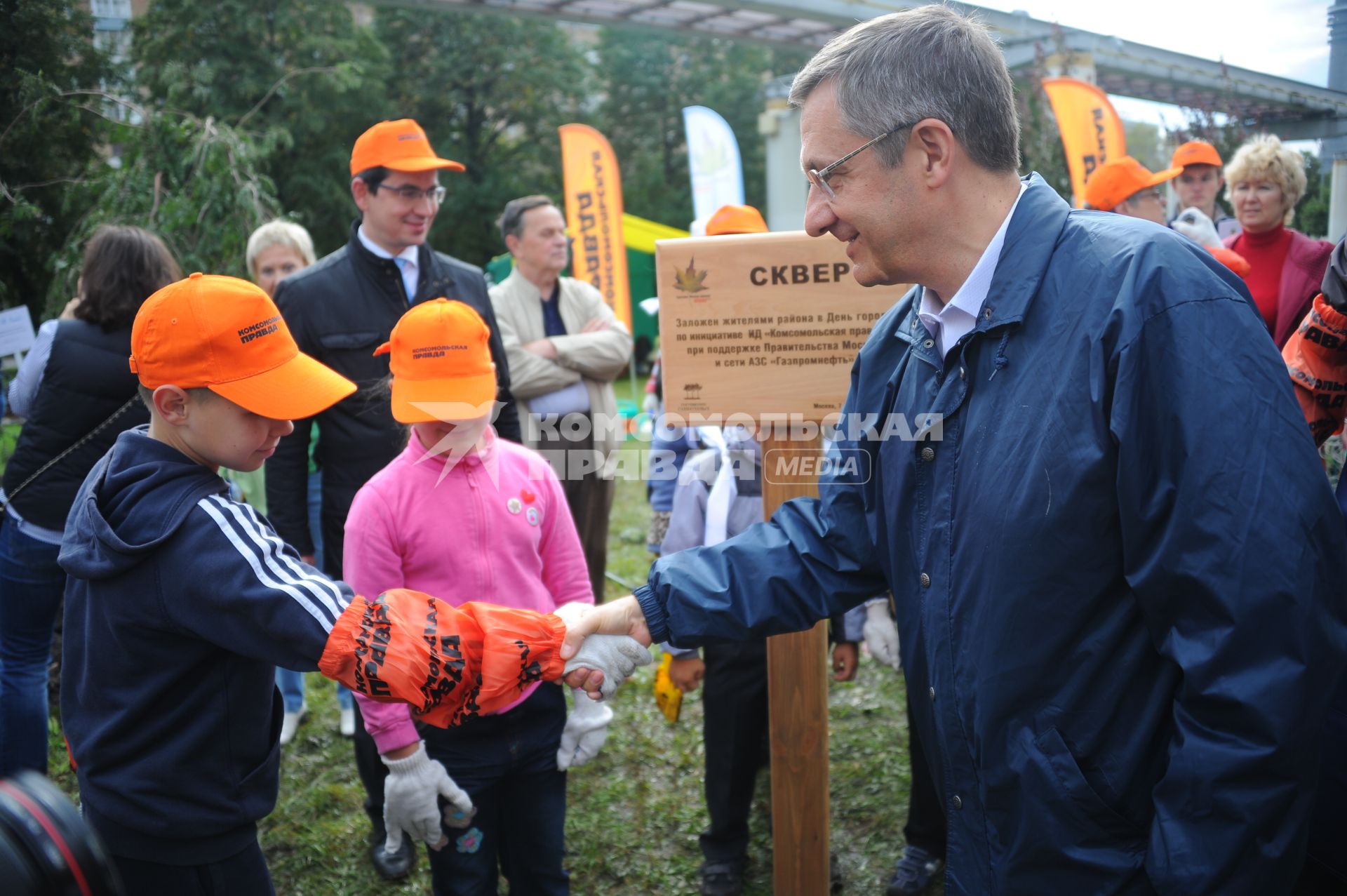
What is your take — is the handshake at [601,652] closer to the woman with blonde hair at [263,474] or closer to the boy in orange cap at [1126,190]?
the woman with blonde hair at [263,474]

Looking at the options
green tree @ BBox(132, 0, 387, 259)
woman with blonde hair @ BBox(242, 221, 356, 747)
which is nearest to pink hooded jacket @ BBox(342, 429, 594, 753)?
woman with blonde hair @ BBox(242, 221, 356, 747)

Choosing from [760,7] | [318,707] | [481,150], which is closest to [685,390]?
[318,707]

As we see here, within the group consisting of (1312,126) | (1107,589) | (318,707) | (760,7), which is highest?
(760,7)

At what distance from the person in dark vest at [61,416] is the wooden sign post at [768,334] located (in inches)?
81.2

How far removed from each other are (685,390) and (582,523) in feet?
9.15

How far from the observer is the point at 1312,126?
4.58 meters

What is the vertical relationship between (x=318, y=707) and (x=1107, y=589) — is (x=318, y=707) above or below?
below

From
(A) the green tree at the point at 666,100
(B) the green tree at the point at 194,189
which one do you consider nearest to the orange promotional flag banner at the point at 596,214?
(B) the green tree at the point at 194,189

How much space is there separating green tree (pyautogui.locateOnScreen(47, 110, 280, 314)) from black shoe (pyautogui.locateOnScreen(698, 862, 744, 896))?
14.6ft

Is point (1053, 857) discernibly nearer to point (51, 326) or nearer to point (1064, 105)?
point (51, 326)

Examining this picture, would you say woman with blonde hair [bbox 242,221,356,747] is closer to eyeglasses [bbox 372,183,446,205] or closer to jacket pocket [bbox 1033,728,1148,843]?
eyeglasses [bbox 372,183,446,205]

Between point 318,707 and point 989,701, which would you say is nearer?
point 989,701

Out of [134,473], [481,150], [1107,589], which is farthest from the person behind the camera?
[481,150]

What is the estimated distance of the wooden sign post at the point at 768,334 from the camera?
9.05 ft
